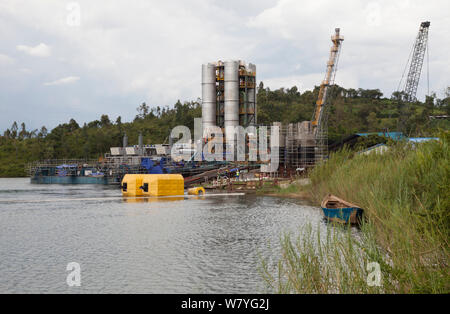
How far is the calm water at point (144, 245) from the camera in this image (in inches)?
770

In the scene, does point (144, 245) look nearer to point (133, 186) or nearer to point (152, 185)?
point (152, 185)

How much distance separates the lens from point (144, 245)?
28.2 meters

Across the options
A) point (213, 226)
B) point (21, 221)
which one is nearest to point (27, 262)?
point (213, 226)

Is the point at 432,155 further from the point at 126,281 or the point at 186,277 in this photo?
the point at 126,281

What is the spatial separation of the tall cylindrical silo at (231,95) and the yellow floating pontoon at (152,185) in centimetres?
3690

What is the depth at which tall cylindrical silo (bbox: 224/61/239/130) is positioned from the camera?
100 m

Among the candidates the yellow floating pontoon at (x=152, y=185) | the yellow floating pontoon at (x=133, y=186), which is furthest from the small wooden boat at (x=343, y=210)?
the yellow floating pontoon at (x=133, y=186)

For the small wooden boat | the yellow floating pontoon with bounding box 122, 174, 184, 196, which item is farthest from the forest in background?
the small wooden boat

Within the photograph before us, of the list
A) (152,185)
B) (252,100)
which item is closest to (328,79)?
(252,100)

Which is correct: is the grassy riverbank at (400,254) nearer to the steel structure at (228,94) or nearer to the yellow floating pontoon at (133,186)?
the yellow floating pontoon at (133,186)

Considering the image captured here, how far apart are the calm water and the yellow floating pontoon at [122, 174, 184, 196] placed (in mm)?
12072
